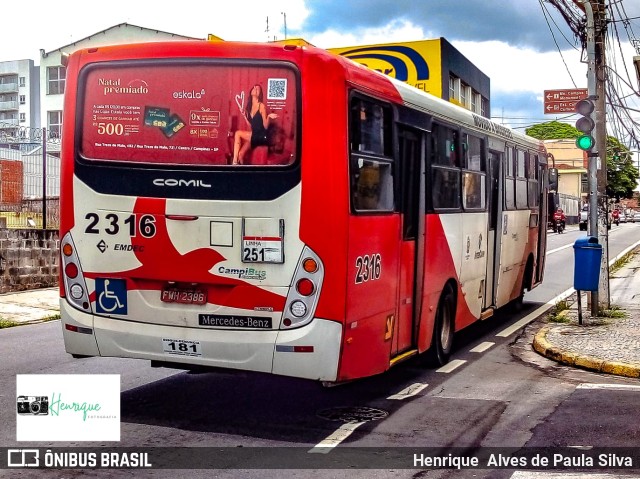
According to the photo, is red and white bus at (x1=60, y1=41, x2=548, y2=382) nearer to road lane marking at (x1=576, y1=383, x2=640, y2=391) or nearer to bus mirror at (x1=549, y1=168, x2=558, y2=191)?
road lane marking at (x1=576, y1=383, x2=640, y2=391)

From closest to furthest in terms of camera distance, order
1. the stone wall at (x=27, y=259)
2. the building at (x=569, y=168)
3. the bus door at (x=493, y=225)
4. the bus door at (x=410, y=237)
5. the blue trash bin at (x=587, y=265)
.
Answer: the bus door at (x=410, y=237) → the bus door at (x=493, y=225) → the blue trash bin at (x=587, y=265) → the stone wall at (x=27, y=259) → the building at (x=569, y=168)

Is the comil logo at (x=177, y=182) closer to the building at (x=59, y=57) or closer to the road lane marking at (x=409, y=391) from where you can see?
the road lane marking at (x=409, y=391)

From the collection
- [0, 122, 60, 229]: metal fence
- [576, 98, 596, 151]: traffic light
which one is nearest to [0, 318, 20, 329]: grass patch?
[0, 122, 60, 229]: metal fence

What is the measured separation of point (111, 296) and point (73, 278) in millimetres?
426

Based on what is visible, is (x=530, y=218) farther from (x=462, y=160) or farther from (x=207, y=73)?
(x=207, y=73)

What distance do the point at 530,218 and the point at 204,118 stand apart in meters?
9.26

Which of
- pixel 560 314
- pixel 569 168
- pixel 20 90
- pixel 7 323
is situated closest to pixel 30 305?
pixel 7 323

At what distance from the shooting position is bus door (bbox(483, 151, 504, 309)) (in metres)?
12.4

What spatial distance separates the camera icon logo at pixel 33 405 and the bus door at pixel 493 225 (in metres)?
6.93

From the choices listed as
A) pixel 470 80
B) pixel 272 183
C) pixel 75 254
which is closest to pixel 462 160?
pixel 272 183

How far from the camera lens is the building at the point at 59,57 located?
5250 cm

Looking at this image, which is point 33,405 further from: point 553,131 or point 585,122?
point 553,131

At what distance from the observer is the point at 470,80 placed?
41.4m

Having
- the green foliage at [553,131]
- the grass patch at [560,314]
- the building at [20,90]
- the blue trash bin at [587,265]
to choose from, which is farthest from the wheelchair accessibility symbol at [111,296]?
the green foliage at [553,131]
